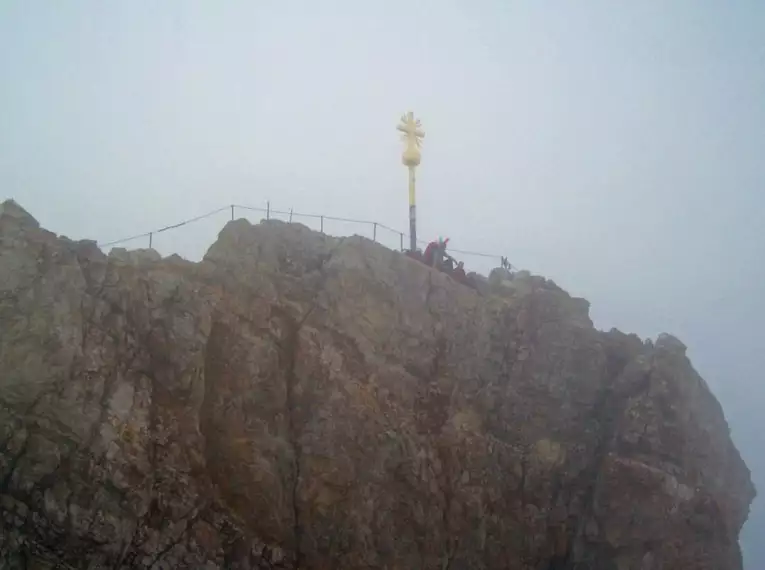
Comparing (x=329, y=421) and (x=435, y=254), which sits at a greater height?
(x=435, y=254)

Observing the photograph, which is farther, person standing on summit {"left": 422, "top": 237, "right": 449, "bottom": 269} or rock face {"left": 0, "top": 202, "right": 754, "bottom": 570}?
person standing on summit {"left": 422, "top": 237, "right": 449, "bottom": 269}

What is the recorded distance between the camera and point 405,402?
26.5 metres

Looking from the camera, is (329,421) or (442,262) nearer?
(329,421)

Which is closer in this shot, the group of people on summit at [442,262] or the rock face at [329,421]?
the rock face at [329,421]

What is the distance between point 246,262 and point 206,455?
7.76 metres

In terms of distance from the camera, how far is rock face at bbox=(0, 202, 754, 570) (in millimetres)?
21172

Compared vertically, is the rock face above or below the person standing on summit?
below

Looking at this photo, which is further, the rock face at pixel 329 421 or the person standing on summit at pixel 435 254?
the person standing on summit at pixel 435 254

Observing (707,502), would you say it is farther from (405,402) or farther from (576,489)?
(405,402)

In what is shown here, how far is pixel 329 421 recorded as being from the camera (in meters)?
24.8

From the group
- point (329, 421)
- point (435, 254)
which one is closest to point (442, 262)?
point (435, 254)

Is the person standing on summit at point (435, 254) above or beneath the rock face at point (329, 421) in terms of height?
above

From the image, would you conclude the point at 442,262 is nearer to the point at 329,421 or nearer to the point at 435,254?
the point at 435,254

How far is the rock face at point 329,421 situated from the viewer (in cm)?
2117
